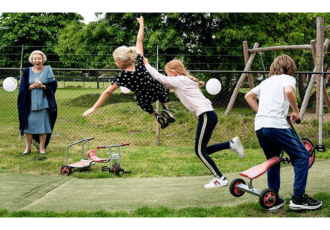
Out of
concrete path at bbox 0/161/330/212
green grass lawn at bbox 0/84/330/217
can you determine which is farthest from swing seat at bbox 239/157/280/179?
concrete path at bbox 0/161/330/212

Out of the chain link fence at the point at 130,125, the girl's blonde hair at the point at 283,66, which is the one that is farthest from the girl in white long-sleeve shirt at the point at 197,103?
the chain link fence at the point at 130,125

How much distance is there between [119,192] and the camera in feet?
18.3

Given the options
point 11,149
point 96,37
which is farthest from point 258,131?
point 96,37

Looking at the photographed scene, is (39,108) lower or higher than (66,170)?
higher

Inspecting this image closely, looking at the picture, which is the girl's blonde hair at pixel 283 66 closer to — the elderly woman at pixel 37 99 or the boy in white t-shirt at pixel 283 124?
the boy in white t-shirt at pixel 283 124

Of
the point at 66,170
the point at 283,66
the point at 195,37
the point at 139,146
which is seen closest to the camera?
the point at 283,66

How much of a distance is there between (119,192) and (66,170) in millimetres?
1502

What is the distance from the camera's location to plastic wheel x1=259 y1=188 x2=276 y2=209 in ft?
14.2

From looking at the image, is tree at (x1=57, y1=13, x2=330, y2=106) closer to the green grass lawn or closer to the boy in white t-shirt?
the green grass lawn

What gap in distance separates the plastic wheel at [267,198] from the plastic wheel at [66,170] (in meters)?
3.53

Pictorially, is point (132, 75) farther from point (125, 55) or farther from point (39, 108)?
point (39, 108)

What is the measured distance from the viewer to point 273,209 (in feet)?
14.5

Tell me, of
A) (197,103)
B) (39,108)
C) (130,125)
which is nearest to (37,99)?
(39,108)

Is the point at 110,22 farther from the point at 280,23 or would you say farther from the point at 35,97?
the point at 35,97
